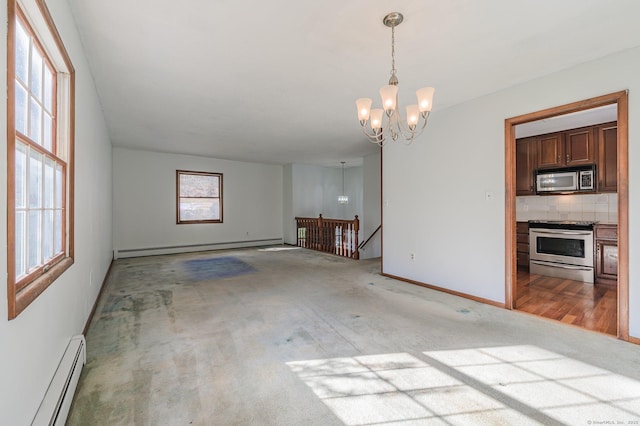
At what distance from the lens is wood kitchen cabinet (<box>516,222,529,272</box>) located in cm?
519

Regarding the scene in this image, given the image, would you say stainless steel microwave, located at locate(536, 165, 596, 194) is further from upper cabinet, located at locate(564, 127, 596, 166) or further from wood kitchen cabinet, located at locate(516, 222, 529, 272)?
wood kitchen cabinet, located at locate(516, 222, 529, 272)

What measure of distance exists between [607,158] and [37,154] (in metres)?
6.62

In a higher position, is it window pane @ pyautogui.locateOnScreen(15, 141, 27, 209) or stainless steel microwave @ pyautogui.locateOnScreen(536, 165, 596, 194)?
stainless steel microwave @ pyautogui.locateOnScreen(536, 165, 596, 194)

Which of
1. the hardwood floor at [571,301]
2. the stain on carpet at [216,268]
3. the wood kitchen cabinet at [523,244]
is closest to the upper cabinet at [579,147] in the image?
the wood kitchen cabinet at [523,244]

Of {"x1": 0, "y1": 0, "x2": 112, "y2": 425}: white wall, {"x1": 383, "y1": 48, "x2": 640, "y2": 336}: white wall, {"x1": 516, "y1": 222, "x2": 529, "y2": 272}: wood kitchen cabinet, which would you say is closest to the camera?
{"x1": 0, "y1": 0, "x2": 112, "y2": 425}: white wall

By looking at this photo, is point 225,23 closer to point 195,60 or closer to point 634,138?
point 195,60

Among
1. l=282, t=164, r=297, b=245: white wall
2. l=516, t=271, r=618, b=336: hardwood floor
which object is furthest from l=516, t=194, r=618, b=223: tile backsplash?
l=282, t=164, r=297, b=245: white wall

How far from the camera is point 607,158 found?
14.5 ft

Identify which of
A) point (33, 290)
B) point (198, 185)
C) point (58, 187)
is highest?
point (198, 185)

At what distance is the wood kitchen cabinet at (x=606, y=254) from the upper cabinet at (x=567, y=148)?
3.64 ft

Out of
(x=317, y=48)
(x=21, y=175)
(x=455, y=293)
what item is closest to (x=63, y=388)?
(x=21, y=175)

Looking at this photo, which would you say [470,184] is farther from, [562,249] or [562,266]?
[562,266]

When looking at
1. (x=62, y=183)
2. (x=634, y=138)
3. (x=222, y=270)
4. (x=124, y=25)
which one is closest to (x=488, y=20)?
(x=634, y=138)

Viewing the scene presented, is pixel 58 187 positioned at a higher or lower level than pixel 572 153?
lower
